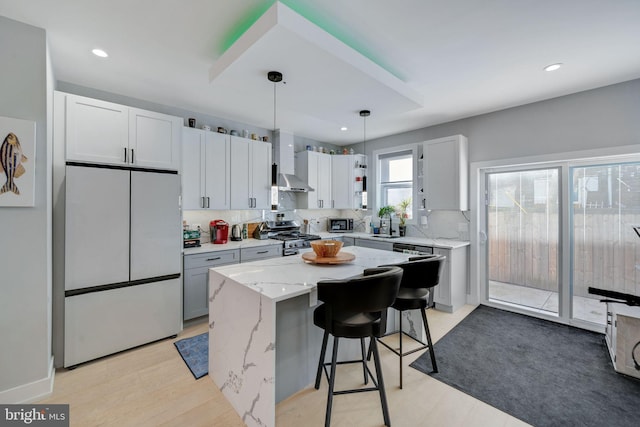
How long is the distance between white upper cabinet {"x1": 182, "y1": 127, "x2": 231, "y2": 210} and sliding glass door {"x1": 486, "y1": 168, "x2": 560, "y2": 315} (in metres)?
3.85

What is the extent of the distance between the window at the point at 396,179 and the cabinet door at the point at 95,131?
3.98 meters

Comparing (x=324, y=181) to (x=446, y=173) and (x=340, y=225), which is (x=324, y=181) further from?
(x=446, y=173)

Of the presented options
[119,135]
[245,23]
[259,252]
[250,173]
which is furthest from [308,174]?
[245,23]

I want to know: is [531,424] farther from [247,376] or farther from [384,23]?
[384,23]

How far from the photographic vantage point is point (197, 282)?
3.23 m

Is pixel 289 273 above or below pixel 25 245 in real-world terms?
below

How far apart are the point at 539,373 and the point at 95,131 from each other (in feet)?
15.2

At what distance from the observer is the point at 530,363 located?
2445 millimetres


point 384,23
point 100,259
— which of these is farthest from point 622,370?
point 100,259

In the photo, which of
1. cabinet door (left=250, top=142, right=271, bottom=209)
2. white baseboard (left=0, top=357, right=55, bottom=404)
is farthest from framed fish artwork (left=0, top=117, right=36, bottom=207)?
cabinet door (left=250, top=142, right=271, bottom=209)

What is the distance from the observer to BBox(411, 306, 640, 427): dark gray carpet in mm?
1869

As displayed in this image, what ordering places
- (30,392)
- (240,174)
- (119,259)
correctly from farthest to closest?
1. (240,174)
2. (119,259)
3. (30,392)

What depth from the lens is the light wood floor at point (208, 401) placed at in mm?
1791

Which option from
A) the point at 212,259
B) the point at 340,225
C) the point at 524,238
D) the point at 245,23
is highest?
the point at 245,23
